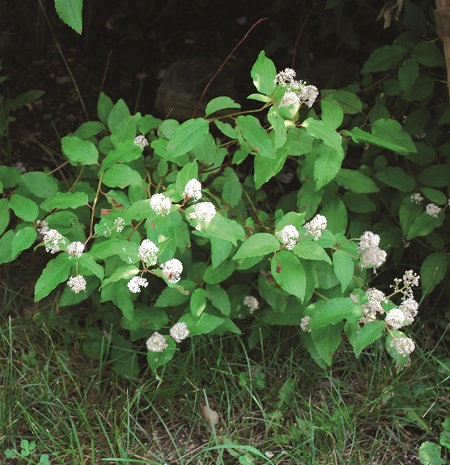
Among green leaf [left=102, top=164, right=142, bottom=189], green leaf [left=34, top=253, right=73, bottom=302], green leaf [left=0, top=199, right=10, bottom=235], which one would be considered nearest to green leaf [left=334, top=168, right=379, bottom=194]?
green leaf [left=102, top=164, right=142, bottom=189]

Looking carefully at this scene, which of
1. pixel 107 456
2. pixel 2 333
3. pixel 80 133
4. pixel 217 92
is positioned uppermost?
pixel 80 133

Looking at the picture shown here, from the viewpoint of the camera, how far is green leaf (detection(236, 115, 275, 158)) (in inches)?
71.7

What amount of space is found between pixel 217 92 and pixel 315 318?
4.96 ft

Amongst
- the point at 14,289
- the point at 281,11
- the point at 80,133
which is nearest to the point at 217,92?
the point at 281,11

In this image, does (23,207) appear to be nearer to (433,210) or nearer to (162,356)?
(162,356)

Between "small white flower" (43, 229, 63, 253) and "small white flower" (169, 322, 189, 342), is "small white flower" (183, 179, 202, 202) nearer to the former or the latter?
"small white flower" (43, 229, 63, 253)

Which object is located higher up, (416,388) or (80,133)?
(80,133)

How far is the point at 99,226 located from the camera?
75.4 inches

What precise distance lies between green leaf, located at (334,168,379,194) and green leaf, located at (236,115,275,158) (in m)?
0.48

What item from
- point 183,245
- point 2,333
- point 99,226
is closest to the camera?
point 99,226

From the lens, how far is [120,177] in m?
1.96

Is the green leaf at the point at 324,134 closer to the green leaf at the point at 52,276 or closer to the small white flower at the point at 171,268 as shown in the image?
the small white flower at the point at 171,268

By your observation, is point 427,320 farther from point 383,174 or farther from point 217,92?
point 217,92

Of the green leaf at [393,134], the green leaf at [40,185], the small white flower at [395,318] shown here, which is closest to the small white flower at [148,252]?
the green leaf at [40,185]
